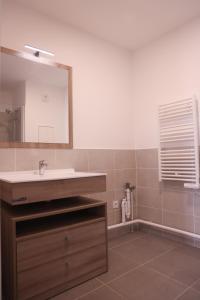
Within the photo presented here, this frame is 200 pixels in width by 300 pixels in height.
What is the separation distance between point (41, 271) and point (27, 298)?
6.9 inches

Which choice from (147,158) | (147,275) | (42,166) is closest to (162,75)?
(147,158)

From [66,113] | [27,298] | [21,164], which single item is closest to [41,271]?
[27,298]

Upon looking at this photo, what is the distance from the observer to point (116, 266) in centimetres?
199

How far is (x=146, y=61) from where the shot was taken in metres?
2.90

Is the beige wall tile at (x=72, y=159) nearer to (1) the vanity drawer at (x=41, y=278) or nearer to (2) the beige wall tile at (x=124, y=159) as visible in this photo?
(2) the beige wall tile at (x=124, y=159)

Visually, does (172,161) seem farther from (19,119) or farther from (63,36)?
(63,36)

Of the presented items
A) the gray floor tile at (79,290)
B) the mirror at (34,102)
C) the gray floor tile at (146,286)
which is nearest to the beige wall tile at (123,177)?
the mirror at (34,102)

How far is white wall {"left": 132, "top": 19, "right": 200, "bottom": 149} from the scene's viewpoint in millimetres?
2406

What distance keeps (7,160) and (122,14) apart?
1860 mm

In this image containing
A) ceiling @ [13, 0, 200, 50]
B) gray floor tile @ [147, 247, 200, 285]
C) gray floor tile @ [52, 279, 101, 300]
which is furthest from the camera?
Result: ceiling @ [13, 0, 200, 50]

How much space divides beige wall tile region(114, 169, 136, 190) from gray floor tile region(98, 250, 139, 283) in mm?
823

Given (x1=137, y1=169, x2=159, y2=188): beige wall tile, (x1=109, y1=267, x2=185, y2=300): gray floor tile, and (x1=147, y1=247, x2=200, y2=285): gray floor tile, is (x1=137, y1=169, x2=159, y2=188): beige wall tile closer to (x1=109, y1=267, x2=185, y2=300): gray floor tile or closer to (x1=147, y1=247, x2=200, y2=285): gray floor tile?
(x1=147, y1=247, x2=200, y2=285): gray floor tile

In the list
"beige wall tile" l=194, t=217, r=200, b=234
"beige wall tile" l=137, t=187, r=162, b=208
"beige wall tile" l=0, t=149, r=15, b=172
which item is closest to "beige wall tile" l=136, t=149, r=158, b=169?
"beige wall tile" l=137, t=187, r=162, b=208

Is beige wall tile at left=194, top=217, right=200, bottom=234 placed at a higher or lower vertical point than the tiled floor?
higher
